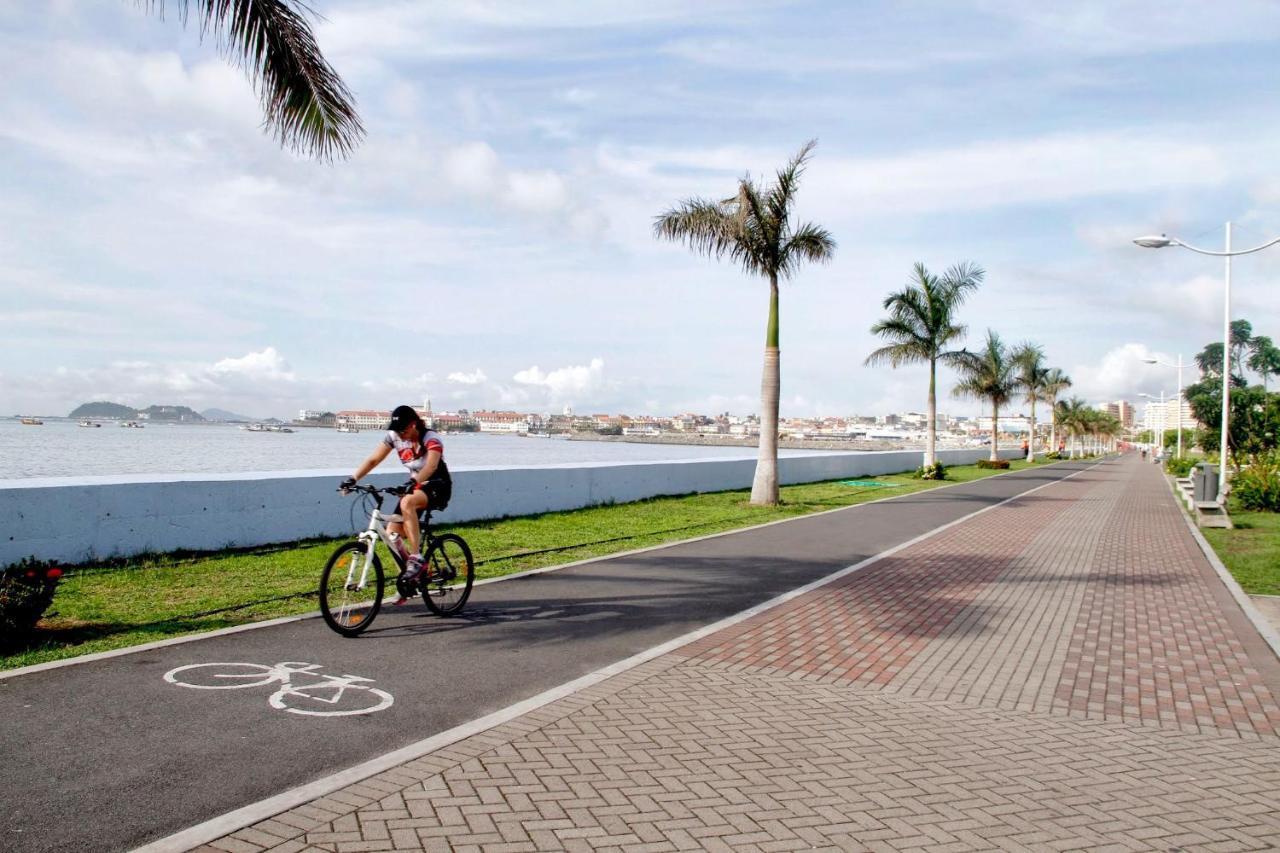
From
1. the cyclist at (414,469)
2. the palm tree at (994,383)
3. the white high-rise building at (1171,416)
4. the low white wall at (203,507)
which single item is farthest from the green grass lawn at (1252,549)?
the white high-rise building at (1171,416)

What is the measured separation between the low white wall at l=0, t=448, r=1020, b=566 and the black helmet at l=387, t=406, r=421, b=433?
3634 millimetres

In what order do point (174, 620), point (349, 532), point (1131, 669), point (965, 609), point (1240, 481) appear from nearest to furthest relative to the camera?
point (1131, 669), point (174, 620), point (965, 609), point (349, 532), point (1240, 481)

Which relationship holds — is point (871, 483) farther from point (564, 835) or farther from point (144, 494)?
point (564, 835)

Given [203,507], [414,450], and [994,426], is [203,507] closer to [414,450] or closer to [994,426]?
[414,450]

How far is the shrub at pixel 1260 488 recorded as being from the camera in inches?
837

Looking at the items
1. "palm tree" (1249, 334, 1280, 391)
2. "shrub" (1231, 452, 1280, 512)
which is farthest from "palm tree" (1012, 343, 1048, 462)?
"palm tree" (1249, 334, 1280, 391)

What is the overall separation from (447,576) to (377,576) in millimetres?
719

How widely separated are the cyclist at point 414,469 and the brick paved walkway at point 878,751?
7.27ft

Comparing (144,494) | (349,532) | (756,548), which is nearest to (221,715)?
(144,494)

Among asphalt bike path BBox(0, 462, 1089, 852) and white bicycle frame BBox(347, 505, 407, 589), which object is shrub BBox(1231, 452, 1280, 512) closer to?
asphalt bike path BBox(0, 462, 1089, 852)

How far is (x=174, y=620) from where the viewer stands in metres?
7.32

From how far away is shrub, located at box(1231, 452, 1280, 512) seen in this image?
21.3 meters

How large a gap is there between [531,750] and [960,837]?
2037 mm

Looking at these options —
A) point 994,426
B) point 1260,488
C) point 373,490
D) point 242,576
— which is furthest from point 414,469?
point 994,426
